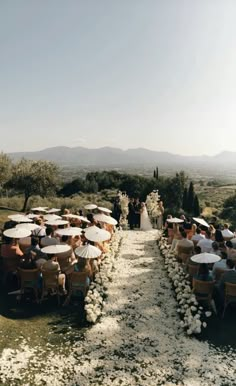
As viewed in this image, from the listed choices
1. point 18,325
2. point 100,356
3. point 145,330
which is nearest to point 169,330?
point 145,330

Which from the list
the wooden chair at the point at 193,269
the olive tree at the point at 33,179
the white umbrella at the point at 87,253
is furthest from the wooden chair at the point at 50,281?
the olive tree at the point at 33,179

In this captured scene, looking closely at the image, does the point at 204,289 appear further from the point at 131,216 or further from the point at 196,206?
the point at 196,206

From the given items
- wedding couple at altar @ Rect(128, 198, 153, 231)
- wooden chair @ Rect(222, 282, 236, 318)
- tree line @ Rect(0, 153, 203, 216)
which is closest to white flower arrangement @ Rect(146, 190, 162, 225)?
wedding couple at altar @ Rect(128, 198, 153, 231)

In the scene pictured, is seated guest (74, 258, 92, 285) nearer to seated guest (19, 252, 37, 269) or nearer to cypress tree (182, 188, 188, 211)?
seated guest (19, 252, 37, 269)

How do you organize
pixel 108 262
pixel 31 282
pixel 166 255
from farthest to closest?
pixel 166 255 < pixel 108 262 < pixel 31 282

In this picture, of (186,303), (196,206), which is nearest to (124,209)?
(196,206)

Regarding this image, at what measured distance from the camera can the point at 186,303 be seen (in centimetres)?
1170

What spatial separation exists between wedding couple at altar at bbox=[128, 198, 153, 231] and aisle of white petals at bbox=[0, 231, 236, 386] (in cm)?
1241

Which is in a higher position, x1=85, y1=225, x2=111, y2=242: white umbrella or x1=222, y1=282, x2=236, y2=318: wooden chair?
x1=85, y1=225, x2=111, y2=242: white umbrella

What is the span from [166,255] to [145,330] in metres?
6.65

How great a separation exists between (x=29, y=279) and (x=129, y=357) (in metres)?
4.43

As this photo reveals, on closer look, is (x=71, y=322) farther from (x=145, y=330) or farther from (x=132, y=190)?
(x=132, y=190)

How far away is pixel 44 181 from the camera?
35531 millimetres

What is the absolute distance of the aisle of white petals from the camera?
8.27m
